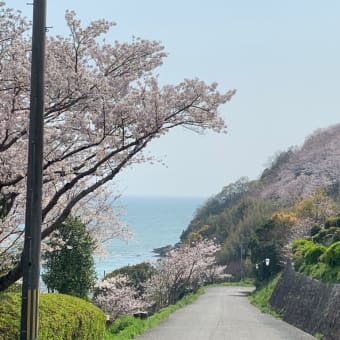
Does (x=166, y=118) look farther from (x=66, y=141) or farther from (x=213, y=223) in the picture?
(x=213, y=223)

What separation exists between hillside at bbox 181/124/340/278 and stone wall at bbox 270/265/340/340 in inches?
815

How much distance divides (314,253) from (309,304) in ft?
10.2

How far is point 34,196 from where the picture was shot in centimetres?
557

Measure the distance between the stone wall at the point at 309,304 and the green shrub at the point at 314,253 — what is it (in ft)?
2.44

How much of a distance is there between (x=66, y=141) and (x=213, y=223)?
70406mm

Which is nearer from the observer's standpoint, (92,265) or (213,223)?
(92,265)

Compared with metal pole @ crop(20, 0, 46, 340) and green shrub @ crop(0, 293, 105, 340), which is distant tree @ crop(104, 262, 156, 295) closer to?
green shrub @ crop(0, 293, 105, 340)

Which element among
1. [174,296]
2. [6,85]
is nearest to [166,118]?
[6,85]

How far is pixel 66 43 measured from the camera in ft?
28.1

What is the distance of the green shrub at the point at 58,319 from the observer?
862 centimetres

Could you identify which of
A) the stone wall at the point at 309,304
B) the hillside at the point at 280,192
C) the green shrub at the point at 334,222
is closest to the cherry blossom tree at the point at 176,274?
the hillside at the point at 280,192

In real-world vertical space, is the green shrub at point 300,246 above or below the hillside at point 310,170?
below

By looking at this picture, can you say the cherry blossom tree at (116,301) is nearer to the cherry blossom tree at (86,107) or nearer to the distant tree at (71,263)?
the distant tree at (71,263)

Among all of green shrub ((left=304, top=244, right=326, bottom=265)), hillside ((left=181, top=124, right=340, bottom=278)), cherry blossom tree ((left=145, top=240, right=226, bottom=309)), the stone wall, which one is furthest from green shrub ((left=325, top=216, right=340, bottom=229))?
hillside ((left=181, top=124, right=340, bottom=278))
